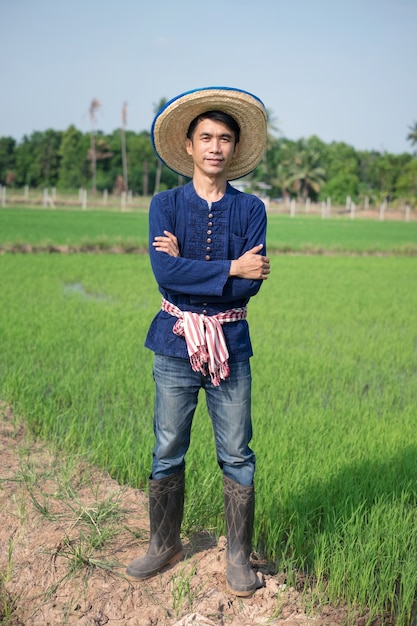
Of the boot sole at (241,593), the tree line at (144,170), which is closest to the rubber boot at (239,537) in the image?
the boot sole at (241,593)

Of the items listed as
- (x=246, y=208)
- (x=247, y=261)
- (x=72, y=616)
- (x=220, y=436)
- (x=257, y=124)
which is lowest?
(x=72, y=616)

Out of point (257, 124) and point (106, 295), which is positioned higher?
point (257, 124)

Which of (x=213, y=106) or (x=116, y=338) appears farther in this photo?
(x=116, y=338)

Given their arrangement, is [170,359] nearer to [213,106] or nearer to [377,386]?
[213,106]

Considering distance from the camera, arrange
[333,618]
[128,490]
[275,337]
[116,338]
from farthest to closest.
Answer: [275,337]
[116,338]
[128,490]
[333,618]

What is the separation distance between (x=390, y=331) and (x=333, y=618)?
5114 millimetres

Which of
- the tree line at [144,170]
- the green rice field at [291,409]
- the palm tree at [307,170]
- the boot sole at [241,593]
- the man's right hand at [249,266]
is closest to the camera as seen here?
the man's right hand at [249,266]

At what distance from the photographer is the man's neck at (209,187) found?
85.4 inches

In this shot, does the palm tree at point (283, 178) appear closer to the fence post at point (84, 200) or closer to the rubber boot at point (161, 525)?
the fence post at point (84, 200)

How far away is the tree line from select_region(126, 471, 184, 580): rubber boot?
38390 mm

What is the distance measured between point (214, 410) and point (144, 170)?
41960 mm

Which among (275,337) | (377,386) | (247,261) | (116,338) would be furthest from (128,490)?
(275,337)

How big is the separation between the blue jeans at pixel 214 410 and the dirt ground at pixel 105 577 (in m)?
0.38

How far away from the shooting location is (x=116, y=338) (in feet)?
20.0
